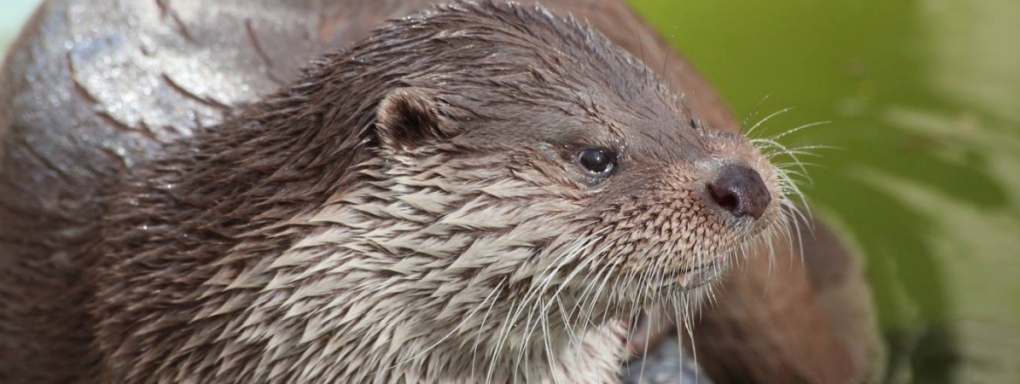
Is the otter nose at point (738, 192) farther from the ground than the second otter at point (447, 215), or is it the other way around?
the otter nose at point (738, 192)

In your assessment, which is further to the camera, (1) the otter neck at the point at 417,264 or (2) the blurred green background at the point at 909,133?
(2) the blurred green background at the point at 909,133

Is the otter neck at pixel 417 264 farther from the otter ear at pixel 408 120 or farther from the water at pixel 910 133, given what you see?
the water at pixel 910 133

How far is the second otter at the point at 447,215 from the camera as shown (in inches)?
64.7

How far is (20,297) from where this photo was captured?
2207 millimetres

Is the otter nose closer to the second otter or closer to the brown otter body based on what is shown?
the second otter

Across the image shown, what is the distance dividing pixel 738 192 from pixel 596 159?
0.21 meters

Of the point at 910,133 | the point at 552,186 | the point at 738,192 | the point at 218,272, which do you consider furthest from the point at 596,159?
the point at 910,133

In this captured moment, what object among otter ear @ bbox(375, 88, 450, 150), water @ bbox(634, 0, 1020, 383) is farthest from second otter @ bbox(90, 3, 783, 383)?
water @ bbox(634, 0, 1020, 383)

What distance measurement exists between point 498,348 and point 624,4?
4.15 feet

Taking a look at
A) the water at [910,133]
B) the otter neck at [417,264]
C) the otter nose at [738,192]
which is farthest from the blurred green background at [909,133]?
the otter neck at [417,264]

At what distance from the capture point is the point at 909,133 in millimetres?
3900

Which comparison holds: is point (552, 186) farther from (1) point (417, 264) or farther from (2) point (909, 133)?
(2) point (909, 133)

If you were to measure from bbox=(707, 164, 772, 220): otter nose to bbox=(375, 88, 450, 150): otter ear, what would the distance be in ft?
1.30

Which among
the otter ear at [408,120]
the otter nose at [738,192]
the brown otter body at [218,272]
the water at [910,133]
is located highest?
the water at [910,133]
